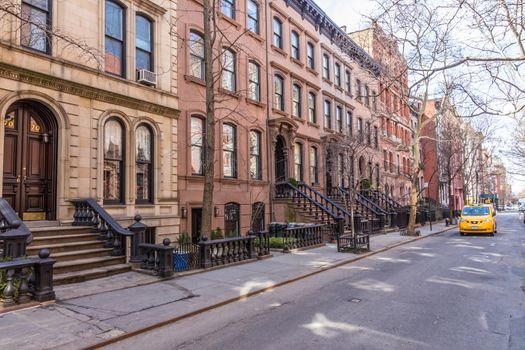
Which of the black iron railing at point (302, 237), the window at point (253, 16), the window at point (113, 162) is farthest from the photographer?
the window at point (253, 16)

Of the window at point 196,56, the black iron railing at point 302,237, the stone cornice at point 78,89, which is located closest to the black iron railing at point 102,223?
the stone cornice at point 78,89

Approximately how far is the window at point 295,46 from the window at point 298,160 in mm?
5354

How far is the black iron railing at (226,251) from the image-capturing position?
10.1 metres

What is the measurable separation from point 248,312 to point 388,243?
11968mm

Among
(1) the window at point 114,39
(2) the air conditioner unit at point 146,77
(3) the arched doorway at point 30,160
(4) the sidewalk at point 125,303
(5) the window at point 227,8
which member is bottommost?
(4) the sidewalk at point 125,303

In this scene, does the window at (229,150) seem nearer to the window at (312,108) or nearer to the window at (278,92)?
the window at (278,92)

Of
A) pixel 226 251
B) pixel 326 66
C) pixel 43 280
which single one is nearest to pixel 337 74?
pixel 326 66

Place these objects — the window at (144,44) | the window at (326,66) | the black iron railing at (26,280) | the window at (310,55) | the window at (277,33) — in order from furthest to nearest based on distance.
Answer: the window at (326,66) → the window at (310,55) → the window at (277,33) → the window at (144,44) → the black iron railing at (26,280)

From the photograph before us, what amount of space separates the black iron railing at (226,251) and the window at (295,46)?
14547 millimetres

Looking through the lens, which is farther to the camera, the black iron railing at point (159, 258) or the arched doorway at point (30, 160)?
the arched doorway at point (30, 160)

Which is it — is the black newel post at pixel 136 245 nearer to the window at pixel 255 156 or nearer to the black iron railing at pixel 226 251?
the black iron railing at pixel 226 251

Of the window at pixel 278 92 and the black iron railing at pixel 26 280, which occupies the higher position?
the window at pixel 278 92

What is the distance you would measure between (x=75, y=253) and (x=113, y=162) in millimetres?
3640

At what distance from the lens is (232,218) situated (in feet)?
54.2
